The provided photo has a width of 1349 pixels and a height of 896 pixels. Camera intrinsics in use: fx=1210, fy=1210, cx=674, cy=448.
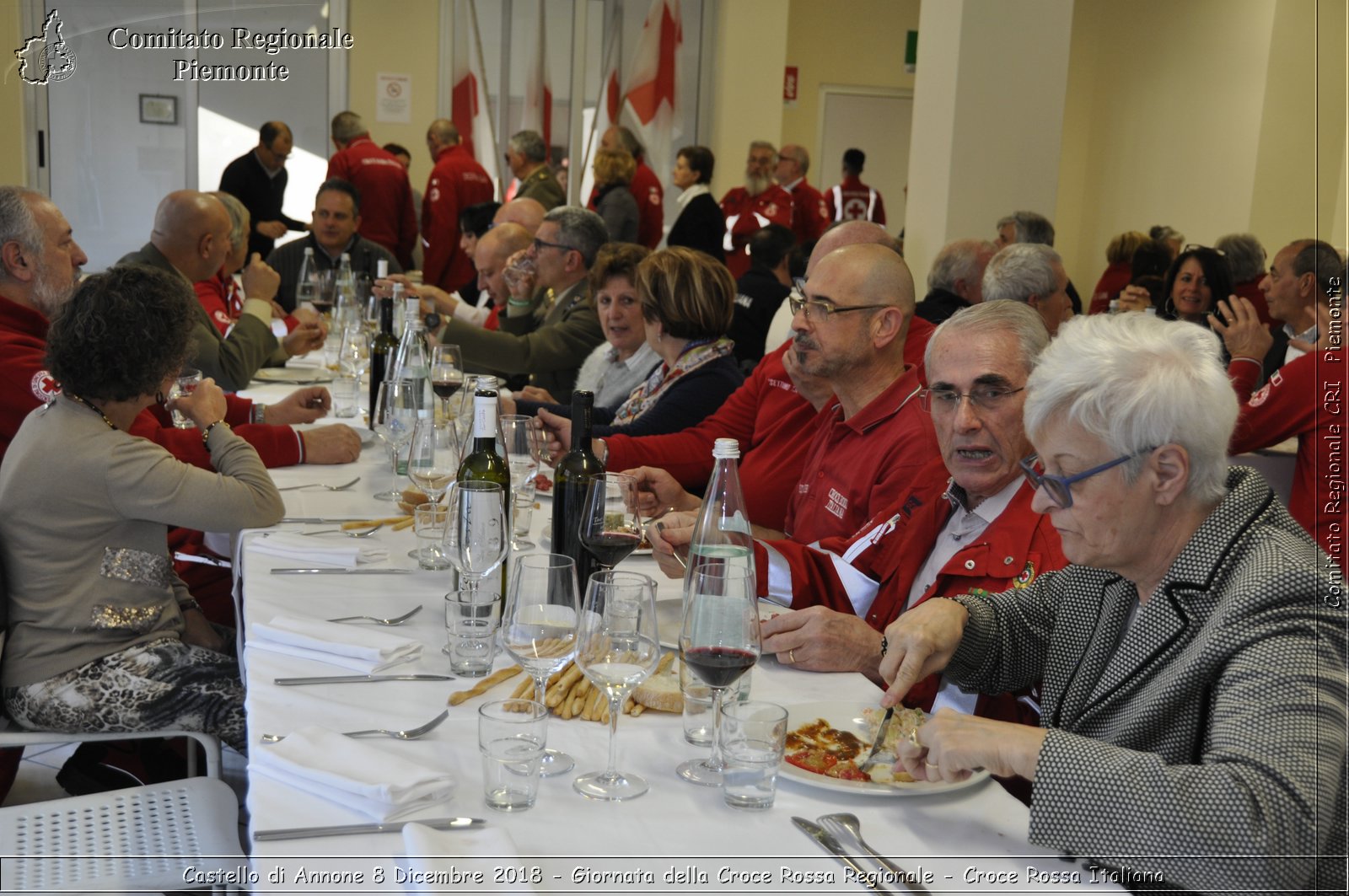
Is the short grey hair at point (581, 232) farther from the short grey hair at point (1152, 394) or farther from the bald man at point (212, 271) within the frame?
the short grey hair at point (1152, 394)

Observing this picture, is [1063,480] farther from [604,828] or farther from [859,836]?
[604,828]

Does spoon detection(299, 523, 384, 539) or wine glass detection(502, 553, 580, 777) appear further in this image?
spoon detection(299, 523, 384, 539)

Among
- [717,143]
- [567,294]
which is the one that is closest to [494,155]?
[717,143]

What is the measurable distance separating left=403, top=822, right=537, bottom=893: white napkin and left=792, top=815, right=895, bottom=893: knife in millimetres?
304

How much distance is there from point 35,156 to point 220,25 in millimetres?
1780

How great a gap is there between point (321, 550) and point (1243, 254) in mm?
5306

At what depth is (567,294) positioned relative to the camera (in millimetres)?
4836

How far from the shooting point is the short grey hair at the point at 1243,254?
19.8 ft

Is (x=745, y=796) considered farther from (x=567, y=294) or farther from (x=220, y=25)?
(x=220, y=25)

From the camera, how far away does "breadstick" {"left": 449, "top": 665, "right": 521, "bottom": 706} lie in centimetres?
162

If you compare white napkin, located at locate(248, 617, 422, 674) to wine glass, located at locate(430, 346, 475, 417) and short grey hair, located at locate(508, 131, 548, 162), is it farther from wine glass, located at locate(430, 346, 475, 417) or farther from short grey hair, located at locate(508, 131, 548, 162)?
short grey hair, located at locate(508, 131, 548, 162)

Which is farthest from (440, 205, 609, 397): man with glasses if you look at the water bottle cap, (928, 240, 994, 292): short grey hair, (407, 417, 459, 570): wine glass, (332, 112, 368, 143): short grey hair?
(332, 112, 368, 143): short grey hair

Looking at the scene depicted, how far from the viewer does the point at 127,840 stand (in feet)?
5.87

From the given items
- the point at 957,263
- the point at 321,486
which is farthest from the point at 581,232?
the point at 321,486
